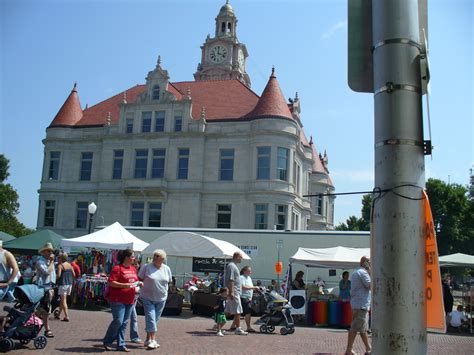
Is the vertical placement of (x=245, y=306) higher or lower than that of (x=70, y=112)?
lower

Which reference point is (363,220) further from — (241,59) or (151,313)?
(151,313)

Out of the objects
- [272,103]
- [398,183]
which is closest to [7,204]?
[272,103]

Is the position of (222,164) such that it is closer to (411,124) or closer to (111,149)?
(111,149)

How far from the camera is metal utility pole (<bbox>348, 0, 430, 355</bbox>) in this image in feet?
9.36

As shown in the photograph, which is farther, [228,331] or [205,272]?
[205,272]

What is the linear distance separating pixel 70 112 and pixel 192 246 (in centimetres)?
3197

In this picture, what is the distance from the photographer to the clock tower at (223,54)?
73812 millimetres

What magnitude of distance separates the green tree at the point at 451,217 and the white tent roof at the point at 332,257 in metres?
37.7

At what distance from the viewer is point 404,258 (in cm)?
286

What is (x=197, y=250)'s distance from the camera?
19.1 metres

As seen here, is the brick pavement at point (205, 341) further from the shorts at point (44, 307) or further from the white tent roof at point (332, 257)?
the white tent roof at point (332, 257)

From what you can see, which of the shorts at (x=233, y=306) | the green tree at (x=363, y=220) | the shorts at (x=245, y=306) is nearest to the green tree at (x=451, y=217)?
the green tree at (x=363, y=220)

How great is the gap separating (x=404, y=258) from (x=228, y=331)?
1081 centimetres

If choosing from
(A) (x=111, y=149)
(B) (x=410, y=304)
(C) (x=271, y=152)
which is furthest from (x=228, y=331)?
(A) (x=111, y=149)
